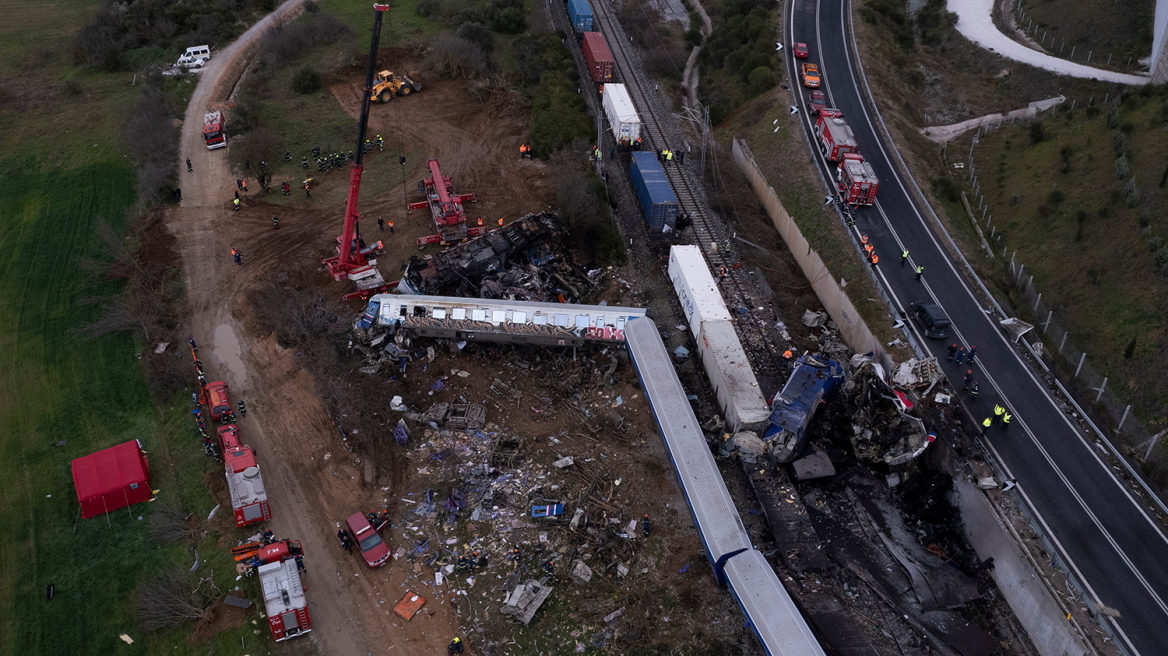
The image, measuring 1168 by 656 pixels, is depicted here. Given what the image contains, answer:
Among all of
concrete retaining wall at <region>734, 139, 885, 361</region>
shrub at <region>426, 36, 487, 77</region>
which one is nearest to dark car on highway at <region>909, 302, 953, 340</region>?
concrete retaining wall at <region>734, 139, 885, 361</region>

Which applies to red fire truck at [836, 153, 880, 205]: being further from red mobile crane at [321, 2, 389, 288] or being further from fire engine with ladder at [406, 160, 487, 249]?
red mobile crane at [321, 2, 389, 288]

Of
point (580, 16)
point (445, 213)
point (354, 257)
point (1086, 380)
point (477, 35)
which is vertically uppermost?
point (580, 16)

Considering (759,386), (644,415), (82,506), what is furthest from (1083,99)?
(82,506)

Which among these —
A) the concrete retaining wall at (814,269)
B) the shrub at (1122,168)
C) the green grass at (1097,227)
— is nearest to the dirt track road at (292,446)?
the concrete retaining wall at (814,269)

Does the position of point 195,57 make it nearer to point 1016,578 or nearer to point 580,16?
point 580,16

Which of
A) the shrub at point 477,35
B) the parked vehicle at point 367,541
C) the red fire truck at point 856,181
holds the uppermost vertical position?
the red fire truck at point 856,181

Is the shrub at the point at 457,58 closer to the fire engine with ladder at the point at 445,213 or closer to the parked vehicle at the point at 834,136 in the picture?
the fire engine with ladder at the point at 445,213

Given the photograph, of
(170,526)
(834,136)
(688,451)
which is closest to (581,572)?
(688,451)
